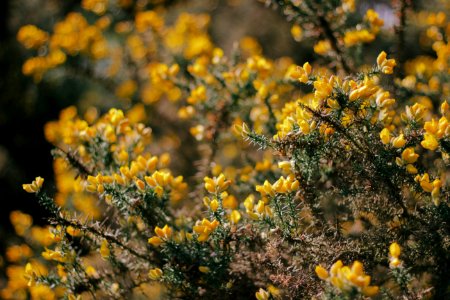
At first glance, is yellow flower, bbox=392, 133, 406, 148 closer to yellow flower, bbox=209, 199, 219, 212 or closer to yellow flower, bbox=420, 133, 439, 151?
yellow flower, bbox=420, 133, 439, 151

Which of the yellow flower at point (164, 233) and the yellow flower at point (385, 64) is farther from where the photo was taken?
the yellow flower at point (164, 233)

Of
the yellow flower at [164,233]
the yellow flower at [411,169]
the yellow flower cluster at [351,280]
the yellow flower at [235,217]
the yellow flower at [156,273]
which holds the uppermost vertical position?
the yellow flower at [235,217]

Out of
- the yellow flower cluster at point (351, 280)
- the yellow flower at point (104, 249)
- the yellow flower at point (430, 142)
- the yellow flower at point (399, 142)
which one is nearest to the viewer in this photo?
the yellow flower cluster at point (351, 280)

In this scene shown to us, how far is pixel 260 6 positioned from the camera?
6.87 m

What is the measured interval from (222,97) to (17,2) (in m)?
5.98

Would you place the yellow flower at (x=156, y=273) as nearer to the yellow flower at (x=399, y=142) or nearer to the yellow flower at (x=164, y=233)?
the yellow flower at (x=164, y=233)

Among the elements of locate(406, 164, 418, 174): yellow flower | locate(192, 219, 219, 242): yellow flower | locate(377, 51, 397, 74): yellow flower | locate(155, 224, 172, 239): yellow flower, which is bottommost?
locate(192, 219, 219, 242): yellow flower

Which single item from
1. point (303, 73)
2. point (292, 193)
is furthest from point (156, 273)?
point (303, 73)

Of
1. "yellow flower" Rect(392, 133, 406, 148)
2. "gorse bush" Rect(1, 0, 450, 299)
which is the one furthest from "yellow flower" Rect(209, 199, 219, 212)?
"yellow flower" Rect(392, 133, 406, 148)

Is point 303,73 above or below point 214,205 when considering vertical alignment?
above

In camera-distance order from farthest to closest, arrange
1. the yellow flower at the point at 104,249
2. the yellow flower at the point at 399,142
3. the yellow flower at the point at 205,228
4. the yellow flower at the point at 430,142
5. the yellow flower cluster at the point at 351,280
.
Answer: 1. the yellow flower at the point at 104,249
2. the yellow flower at the point at 205,228
3. the yellow flower at the point at 399,142
4. the yellow flower at the point at 430,142
5. the yellow flower cluster at the point at 351,280

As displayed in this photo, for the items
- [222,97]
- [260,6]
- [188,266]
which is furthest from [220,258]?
[260,6]

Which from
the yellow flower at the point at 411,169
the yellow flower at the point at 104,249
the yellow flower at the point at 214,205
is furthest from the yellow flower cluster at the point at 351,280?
the yellow flower at the point at 104,249

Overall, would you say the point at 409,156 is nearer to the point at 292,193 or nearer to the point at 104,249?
the point at 292,193
